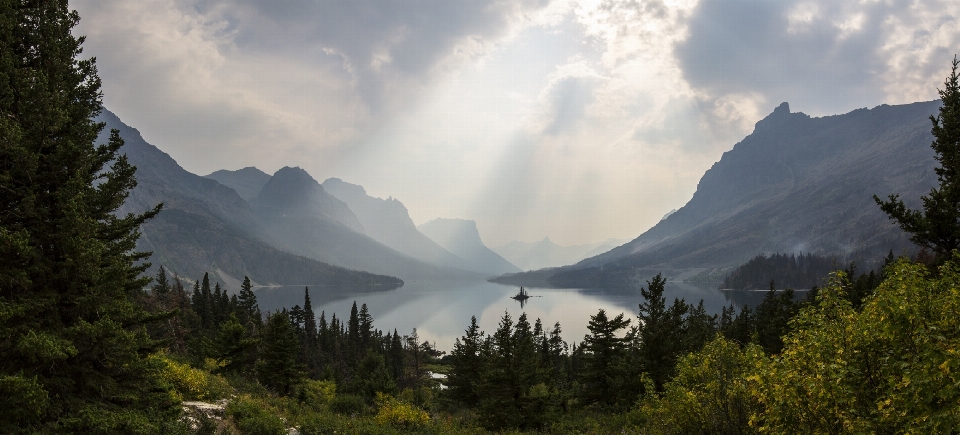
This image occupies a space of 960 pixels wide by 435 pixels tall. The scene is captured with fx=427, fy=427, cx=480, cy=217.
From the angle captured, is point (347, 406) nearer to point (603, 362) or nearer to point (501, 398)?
point (501, 398)

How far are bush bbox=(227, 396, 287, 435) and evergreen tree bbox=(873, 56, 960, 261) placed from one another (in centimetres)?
2787

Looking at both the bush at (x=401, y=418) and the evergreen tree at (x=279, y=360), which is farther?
the evergreen tree at (x=279, y=360)

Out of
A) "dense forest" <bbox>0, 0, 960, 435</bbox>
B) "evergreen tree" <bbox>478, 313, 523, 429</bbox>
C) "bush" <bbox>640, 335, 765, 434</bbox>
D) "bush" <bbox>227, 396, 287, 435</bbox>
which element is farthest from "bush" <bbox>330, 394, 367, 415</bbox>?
"bush" <bbox>640, 335, 765, 434</bbox>

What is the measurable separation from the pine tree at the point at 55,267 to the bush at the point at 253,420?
3302mm

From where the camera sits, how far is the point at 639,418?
911 inches

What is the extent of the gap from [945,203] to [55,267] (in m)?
32.9

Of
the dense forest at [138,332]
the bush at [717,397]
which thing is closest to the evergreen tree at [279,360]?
the dense forest at [138,332]

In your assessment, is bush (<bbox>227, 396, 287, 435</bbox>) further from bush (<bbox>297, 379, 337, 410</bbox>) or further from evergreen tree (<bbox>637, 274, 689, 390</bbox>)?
evergreen tree (<bbox>637, 274, 689, 390</bbox>)

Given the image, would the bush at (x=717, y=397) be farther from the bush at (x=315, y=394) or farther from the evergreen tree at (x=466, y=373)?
the evergreen tree at (x=466, y=373)

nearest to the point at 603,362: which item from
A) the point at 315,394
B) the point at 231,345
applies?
the point at 315,394

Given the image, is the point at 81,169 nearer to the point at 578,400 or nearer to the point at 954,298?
the point at 954,298

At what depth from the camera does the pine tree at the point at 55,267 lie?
10859 mm

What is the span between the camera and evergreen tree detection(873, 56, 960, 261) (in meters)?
18.4

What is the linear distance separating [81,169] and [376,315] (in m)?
194
